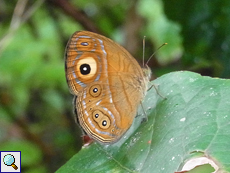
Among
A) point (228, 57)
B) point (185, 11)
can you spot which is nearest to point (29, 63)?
point (185, 11)

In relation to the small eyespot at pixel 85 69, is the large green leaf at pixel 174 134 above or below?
below

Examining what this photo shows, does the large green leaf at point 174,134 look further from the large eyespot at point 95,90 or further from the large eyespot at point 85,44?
the large eyespot at point 85,44

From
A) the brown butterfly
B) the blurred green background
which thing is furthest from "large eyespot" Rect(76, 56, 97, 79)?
the blurred green background

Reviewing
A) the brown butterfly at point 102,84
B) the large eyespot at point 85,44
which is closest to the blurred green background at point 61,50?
the brown butterfly at point 102,84

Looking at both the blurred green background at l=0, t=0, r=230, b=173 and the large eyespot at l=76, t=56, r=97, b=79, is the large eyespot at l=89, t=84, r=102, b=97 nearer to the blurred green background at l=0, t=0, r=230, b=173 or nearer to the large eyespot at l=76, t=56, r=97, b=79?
the large eyespot at l=76, t=56, r=97, b=79

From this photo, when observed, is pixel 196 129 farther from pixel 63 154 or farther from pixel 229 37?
pixel 63 154

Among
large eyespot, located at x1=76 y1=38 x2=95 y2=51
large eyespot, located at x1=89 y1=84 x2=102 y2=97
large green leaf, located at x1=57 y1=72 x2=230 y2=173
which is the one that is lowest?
large green leaf, located at x1=57 y1=72 x2=230 y2=173
